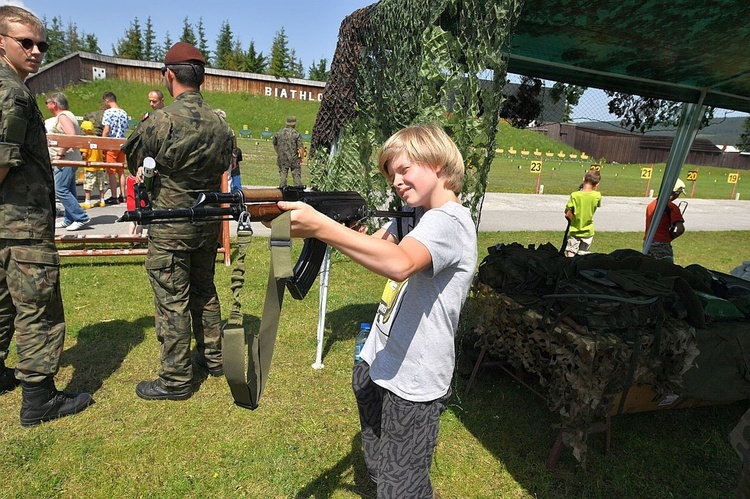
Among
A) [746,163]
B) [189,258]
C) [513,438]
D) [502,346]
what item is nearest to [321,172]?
[189,258]

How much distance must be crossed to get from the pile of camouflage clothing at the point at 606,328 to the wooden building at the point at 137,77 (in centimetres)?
4325

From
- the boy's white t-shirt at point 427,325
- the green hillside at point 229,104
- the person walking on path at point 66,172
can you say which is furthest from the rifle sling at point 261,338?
the green hillside at point 229,104

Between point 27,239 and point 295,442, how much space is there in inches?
90.3

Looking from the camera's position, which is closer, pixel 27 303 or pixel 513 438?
pixel 27 303

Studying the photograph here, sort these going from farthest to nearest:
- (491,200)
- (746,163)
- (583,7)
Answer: (746,163) < (491,200) < (583,7)

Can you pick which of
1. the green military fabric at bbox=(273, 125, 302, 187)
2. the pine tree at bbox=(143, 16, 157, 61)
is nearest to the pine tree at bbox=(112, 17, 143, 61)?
the pine tree at bbox=(143, 16, 157, 61)

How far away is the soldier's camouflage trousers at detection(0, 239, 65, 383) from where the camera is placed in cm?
290

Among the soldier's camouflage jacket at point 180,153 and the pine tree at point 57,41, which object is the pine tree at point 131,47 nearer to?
the pine tree at point 57,41

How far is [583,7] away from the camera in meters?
3.24

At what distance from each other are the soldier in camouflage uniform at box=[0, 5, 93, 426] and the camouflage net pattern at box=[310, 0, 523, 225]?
224cm

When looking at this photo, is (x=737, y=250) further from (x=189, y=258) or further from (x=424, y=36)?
(x=189, y=258)

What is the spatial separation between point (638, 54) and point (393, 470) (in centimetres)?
472

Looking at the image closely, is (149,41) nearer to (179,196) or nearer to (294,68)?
(294,68)

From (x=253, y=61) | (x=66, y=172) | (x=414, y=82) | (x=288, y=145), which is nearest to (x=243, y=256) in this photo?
(x=414, y=82)
